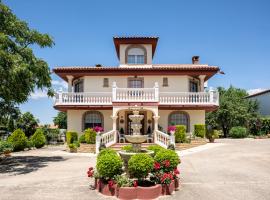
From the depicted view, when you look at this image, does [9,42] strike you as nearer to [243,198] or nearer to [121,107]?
[121,107]

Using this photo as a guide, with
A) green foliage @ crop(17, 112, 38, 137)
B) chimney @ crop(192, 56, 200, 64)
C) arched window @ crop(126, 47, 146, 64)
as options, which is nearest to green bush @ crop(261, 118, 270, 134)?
chimney @ crop(192, 56, 200, 64)

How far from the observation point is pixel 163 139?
21812 millimetres

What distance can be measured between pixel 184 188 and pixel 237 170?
15.1ft

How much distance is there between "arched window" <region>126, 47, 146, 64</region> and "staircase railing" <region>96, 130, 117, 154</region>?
851 centimetres

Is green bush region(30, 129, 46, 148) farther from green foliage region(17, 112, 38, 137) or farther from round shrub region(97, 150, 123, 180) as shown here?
round shrub region(97, 150, 123, 180)

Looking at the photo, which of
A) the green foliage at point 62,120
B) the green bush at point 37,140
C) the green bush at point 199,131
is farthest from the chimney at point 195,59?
the green foliage at point 62,120

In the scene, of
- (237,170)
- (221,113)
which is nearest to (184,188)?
(237,170)

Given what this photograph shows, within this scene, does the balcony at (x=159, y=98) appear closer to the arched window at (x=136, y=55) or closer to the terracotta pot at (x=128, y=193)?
the arched window at (x=136, y=55)

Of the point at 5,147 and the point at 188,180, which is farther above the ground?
the point at 5,147

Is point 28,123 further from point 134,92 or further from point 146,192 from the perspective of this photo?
point 146,192

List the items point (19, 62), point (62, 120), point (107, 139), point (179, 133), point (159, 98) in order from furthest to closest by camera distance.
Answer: point (62, 120)
point (159, 98)
point (107, 139)
point (179, 133)
point (19, 62)

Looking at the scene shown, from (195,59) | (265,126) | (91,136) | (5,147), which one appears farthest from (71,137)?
(265,126)

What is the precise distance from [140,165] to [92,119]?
18345 mm

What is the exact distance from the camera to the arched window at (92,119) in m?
26.7
